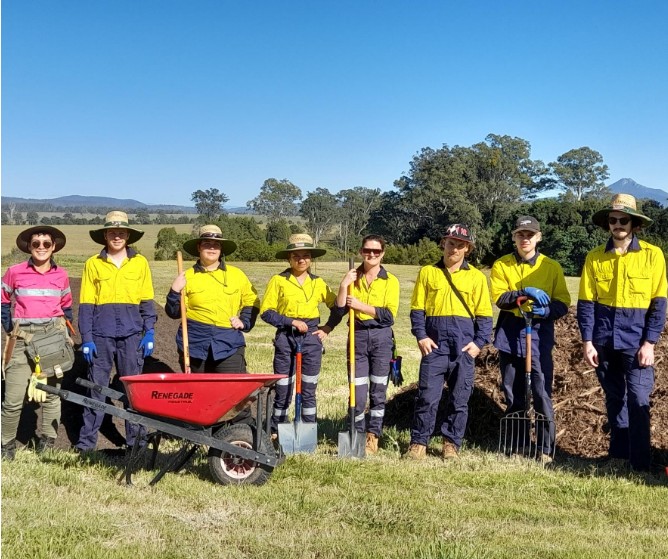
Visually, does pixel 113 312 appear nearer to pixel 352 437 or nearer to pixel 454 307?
pixel 352 437

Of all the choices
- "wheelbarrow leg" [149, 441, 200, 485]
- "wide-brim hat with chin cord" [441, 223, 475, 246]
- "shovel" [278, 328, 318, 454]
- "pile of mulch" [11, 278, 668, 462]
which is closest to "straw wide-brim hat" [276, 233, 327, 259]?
"wide-brim hat with chin cord" [441, 223, 475, 246]

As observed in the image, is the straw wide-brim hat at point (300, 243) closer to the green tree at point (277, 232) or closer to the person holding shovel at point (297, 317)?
the person holding shovel at point (297, 317)

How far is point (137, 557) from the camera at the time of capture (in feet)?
11.9

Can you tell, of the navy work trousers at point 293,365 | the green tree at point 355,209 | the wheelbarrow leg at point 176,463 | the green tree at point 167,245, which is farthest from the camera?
the green tree at point 355,209

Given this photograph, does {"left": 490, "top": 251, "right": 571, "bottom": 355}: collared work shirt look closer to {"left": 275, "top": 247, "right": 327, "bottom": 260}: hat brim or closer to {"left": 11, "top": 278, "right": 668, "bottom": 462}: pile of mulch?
{"left": 11, "top": 278, "right": 668, "bottom": 462}: pile of mulch

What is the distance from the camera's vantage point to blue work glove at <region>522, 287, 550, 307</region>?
5312 mm

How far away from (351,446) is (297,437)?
16.7 inches

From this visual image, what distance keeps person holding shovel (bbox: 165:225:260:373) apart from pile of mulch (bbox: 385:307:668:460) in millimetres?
2022

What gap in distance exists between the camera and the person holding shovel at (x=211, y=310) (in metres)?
5.50

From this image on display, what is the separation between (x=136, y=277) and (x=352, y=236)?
6089 centimetres

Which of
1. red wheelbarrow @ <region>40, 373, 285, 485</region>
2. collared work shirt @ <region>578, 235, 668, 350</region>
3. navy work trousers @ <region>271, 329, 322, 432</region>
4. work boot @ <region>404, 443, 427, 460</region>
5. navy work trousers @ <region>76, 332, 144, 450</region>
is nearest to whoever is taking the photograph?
red wheelbarrow @ <region>40, 373, 285, 485</region>

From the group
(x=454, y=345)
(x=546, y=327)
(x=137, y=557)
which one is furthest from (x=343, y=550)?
(x=546, y=327)

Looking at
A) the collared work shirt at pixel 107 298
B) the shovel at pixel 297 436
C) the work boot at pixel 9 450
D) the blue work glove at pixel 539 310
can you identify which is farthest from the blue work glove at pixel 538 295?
Result: the work boot at pixel 9 450

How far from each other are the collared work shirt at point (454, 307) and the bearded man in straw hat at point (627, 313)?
0.70 metres
